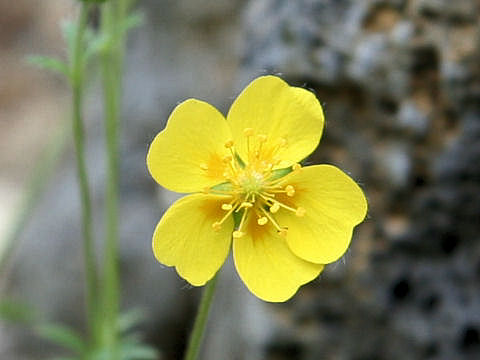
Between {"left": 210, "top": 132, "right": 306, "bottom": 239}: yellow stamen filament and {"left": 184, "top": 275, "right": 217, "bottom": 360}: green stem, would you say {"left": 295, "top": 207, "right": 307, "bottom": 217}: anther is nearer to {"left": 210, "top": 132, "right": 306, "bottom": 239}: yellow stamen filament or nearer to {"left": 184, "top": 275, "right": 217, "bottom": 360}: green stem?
{"left": 210, "top": 132, "right": 306, "bottom": 239}: yellow stamen filament

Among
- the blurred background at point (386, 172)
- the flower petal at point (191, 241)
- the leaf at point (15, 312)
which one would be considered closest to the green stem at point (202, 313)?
the flower petal at point (191, 241)

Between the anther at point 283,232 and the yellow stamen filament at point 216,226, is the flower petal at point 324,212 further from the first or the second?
the yellow stamen filament at point 216,226

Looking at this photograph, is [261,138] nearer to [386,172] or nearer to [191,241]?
[191,241]

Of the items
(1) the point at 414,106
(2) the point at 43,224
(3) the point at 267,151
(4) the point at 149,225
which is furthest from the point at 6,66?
(3) the point at 267,151

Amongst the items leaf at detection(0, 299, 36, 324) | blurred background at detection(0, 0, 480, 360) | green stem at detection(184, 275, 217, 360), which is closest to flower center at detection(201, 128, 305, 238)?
green stem at detection(184, 275, 217, 360)

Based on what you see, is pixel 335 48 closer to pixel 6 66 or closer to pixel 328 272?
pixel 328 272

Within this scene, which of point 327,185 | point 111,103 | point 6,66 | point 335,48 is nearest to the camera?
point 327,185
